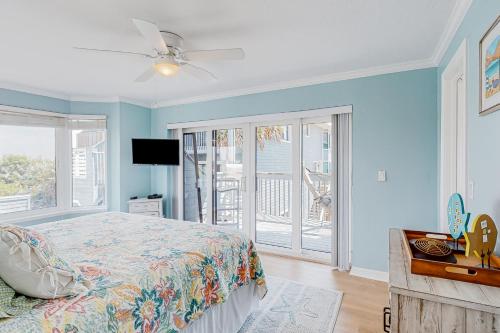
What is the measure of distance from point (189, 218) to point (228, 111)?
2050mm

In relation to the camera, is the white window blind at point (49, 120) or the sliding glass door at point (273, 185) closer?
the white window blind at point (49, 120)

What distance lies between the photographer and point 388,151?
309cm

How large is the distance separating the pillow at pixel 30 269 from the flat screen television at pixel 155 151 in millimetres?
3378

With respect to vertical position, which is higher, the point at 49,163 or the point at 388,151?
the point at 388,151

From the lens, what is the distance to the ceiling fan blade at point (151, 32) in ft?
5.45

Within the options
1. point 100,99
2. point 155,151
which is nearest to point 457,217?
point 155,151

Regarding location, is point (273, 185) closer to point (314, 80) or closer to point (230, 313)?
point (314, 80)

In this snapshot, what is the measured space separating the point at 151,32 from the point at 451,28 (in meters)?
2.28

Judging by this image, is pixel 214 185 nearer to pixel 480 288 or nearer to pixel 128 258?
pixel 128 258

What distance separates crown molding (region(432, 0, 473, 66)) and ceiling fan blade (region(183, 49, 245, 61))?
1532 millimetres

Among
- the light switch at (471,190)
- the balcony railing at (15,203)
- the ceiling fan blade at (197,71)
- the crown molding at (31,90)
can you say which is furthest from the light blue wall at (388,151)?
the balcony railing at (15,203)

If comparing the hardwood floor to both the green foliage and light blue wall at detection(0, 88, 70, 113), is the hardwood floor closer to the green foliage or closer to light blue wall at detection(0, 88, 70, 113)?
the green foliage

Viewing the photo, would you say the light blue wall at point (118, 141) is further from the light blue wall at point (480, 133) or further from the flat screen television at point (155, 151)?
the light blue wall at point (480, 133)

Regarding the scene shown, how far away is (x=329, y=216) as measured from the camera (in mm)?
3680
